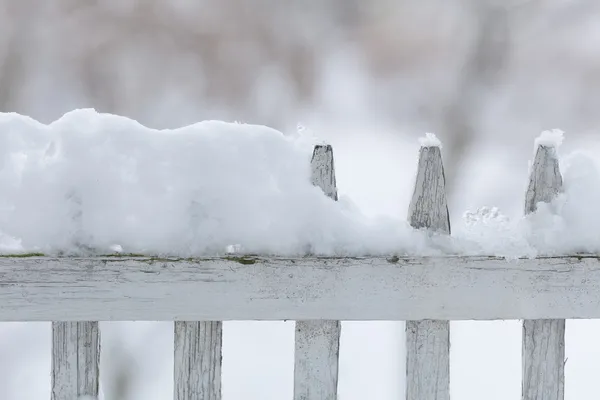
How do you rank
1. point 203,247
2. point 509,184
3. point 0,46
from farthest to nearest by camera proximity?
point 509,184 → point 0,46 → point 203,247

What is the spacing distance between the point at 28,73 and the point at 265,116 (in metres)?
1.31

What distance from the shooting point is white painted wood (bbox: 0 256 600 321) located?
1237 millimetres

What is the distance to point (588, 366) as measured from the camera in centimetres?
347

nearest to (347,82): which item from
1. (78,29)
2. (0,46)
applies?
(78,29)

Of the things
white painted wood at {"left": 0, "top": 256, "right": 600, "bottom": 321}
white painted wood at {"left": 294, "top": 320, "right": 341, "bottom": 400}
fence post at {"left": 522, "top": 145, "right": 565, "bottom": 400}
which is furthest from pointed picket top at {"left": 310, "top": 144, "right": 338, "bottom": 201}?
fence post at {"left": 522, "top": 145, "right": 565, "bottom": 400}

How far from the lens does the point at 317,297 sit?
4.12 feet

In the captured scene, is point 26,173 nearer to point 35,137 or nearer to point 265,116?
point 35,137

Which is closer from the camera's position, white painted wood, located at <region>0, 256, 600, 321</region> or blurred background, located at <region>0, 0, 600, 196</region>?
white painted wood, located at <region>0, 256, 600, 321</region>

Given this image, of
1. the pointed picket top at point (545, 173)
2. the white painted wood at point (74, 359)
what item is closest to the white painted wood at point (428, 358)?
the pointed picket top at point (545, 173)

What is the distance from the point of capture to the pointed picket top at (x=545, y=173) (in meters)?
1.30

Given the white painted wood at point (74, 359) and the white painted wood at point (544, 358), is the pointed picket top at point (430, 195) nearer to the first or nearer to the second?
the white painted wood at point (544, 358)

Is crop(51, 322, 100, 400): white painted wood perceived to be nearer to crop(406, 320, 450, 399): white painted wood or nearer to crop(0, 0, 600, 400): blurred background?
crop(406, 320, 450, 399): white painted wood

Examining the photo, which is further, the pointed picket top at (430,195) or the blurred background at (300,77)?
the blurred background at (300,77)

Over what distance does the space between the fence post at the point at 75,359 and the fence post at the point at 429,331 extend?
63cm
